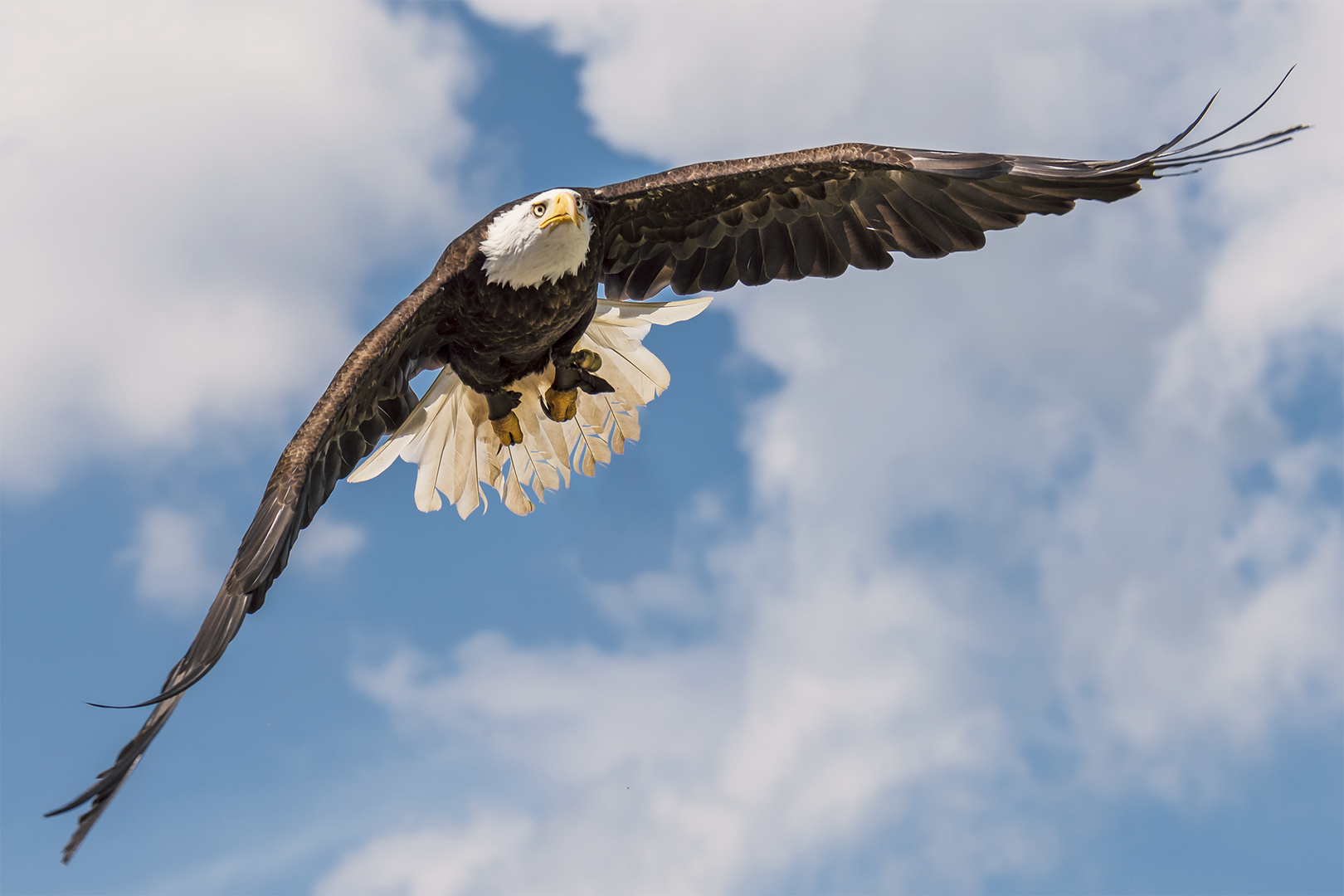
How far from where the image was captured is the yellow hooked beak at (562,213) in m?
5.42

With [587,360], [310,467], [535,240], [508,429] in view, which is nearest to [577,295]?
[535,240]

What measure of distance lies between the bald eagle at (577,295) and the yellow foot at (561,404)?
0.01 meters

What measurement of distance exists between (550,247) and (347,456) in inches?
63.5

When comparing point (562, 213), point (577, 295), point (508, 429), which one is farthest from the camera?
point (508, 429)

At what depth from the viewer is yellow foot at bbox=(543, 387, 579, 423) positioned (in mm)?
6711

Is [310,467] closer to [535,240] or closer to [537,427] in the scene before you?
[535,240]

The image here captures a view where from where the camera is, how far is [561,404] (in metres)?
6.75

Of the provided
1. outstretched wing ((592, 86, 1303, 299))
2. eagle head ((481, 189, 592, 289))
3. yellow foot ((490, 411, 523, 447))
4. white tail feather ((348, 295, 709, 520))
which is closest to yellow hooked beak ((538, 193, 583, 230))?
eagle head ((481, 189, 592, 289))

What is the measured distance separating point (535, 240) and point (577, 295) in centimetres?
52

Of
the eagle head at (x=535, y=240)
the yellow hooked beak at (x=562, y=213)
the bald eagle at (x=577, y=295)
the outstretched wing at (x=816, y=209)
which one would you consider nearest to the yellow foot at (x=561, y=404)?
the bald eagle at (x=577, y=295)

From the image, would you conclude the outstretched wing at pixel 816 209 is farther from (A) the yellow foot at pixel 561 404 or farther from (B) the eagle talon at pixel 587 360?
(A) the yellow foot at pixel 561 404

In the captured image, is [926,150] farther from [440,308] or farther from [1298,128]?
[440,308]

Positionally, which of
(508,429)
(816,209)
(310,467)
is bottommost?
(310,467)

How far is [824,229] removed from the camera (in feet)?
20.9
